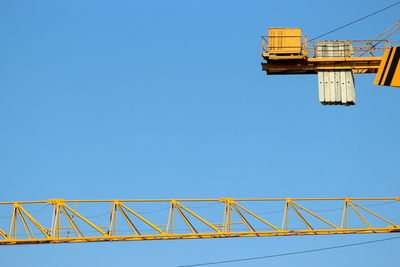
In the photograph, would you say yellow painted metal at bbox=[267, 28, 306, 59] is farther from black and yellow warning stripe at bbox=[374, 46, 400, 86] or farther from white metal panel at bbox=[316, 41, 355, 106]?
black and yellow warning stripe at bbox=[374, 46, 400, 86]

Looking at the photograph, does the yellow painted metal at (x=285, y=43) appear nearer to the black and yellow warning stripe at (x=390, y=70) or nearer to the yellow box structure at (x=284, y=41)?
the yellow box structure at (x=284, y=41)

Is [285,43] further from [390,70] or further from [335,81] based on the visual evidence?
[390,70]

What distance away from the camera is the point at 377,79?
40.4 meters

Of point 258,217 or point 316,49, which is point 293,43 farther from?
point 258,217

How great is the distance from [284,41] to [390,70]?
18.5 meters

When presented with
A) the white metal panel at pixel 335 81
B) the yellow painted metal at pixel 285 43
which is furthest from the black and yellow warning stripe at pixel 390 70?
the yellow painted metal at pixel 285 43

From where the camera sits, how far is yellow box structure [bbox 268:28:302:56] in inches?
2259

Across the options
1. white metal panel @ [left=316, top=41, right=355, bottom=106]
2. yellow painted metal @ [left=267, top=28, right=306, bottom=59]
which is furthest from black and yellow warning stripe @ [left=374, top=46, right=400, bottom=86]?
yellow painted metal @ [left=267, top=28, right=306, bottom=59]

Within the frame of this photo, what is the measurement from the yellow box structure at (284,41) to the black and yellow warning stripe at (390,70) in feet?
56.5

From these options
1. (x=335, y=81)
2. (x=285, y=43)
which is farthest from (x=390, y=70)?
(x=285, y=43)

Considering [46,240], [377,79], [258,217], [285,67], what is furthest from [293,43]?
[46,240]

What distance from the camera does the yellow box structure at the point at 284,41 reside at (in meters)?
57.4

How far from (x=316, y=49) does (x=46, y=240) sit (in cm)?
2350

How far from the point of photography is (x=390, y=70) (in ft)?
131
